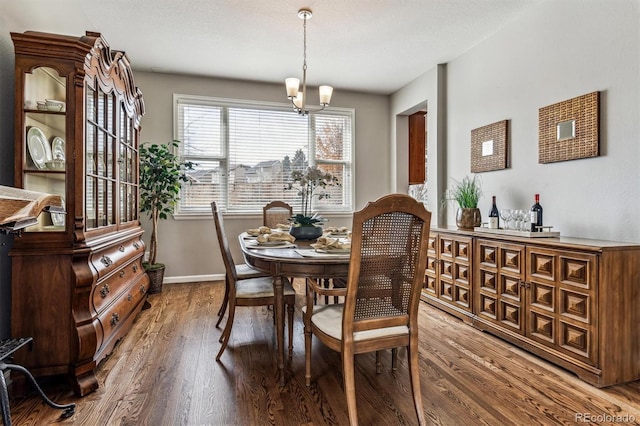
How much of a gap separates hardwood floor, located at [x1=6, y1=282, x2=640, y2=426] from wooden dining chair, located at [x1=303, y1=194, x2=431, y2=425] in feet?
1.19

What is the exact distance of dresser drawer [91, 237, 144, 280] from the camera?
7.00ft

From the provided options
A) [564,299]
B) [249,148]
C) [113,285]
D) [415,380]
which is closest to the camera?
[415,380]

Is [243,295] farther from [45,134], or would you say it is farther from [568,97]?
[568,97]

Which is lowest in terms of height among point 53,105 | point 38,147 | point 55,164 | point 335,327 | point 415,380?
point 415,380

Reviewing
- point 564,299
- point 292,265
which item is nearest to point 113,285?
point 292,265

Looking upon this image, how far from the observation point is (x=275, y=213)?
4.18 metres

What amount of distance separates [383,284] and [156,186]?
3437mm

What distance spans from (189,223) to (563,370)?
425 cm

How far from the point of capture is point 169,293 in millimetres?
4066

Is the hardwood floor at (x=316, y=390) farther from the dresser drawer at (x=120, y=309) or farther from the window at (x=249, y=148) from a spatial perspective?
the window at (x=249, y=148)

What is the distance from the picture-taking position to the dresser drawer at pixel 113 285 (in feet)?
6.91

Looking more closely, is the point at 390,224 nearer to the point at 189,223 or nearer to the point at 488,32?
the point at 488,32

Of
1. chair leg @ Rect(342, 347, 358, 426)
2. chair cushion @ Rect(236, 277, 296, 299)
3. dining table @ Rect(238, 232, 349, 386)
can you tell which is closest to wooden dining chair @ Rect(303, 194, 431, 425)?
chair leg @ Rect(342, 347, 358, 426)

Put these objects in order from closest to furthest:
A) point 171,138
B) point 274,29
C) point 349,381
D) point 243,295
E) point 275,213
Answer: point 349,381, point 243,295, point 274,29, point 275,213, point 171,138
